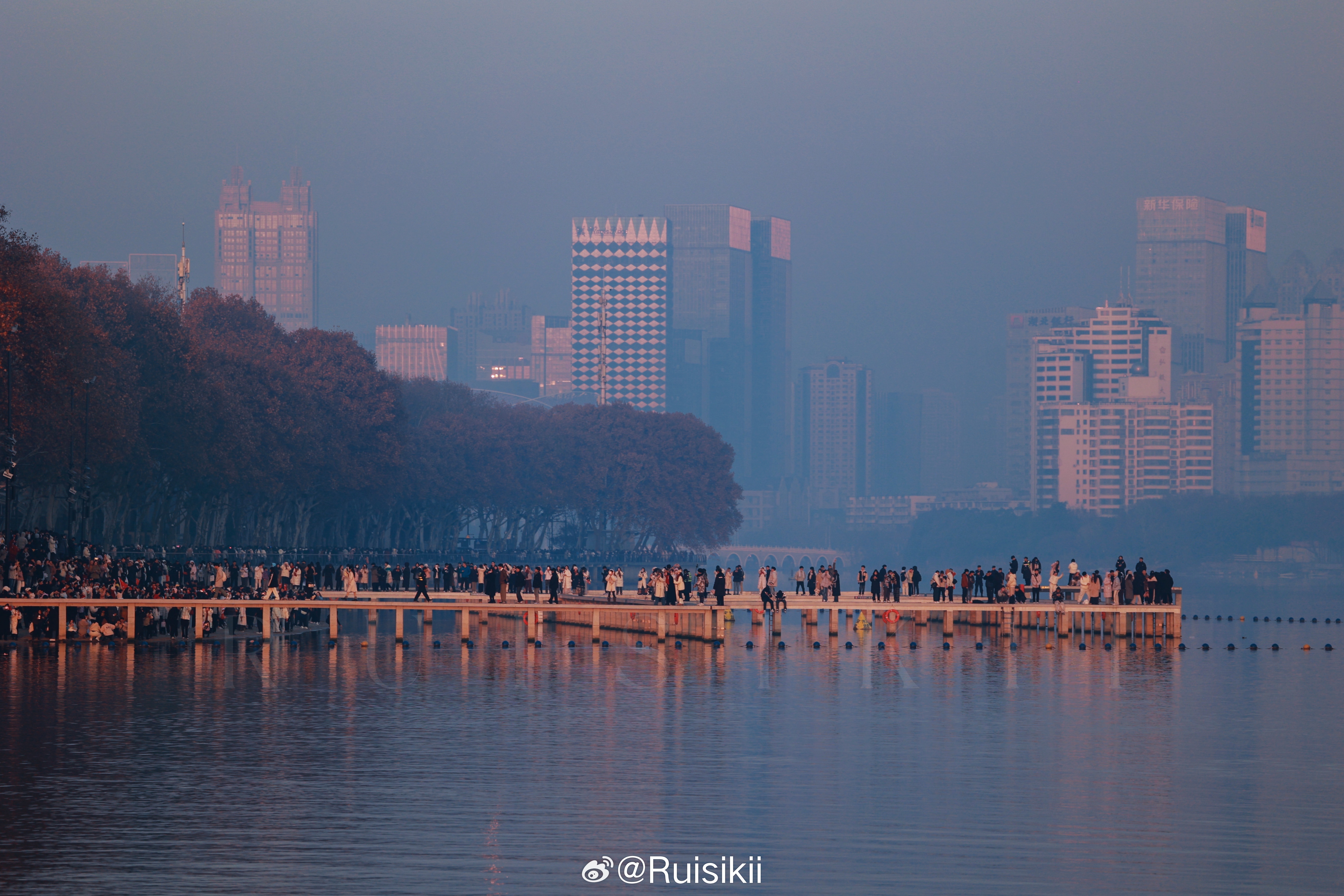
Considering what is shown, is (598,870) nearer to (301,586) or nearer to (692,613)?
(301,586)

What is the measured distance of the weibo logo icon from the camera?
27219mm

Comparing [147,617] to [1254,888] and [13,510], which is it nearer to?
[13,510]

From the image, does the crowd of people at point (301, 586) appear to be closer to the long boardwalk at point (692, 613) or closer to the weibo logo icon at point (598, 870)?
the long boardwalk at point (692, 613)

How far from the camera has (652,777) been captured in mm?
36969

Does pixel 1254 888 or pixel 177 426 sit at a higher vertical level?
pixel 177 426

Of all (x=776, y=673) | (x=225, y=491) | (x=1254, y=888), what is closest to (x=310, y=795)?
(x=1254, y=888)

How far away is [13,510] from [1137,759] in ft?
229

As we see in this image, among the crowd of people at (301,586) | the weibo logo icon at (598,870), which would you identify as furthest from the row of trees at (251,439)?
the weibo logo icon at (598,870)

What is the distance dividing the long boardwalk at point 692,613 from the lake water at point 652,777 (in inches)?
209

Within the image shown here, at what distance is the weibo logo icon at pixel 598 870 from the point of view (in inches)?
1072

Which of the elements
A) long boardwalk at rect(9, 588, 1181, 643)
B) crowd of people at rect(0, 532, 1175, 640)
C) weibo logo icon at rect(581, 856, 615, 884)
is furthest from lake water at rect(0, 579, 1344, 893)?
long boardwalk at rect(9, 588, 1181, 643)

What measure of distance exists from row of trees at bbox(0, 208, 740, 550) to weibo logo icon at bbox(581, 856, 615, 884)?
5129 cm

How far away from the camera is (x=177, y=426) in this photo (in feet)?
336

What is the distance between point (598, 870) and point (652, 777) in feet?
30.4
